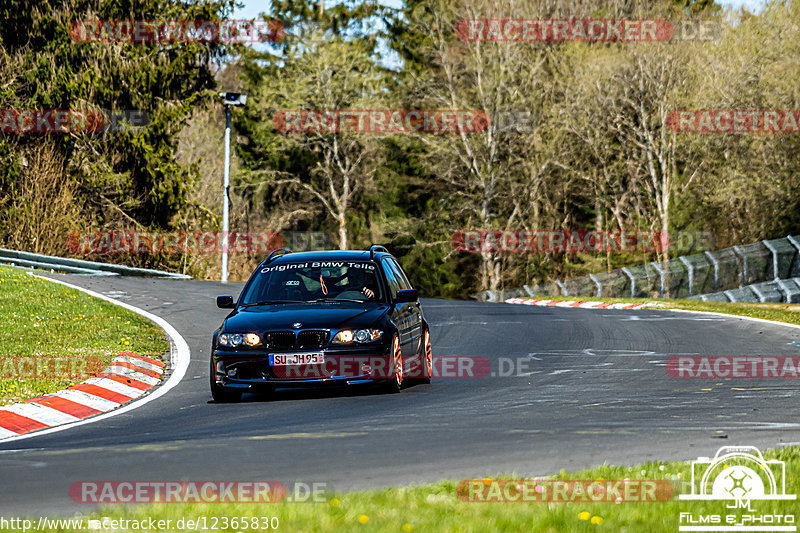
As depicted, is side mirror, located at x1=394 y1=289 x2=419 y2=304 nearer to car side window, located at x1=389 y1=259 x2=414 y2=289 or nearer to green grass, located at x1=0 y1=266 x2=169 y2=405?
car side window, located at x1=389 y1=259 x2=414 y2=289

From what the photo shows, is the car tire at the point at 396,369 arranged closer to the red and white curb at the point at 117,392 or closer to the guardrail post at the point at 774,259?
the red and white curb at the point at 117,392

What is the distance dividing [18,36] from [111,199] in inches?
304

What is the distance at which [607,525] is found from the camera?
5879 mm

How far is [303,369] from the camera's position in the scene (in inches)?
462

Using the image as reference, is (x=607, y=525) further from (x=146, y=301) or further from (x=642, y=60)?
(x=642, y=60)

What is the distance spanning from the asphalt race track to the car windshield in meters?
1.12

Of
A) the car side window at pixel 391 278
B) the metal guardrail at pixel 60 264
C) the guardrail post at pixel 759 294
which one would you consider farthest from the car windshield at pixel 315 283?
the guardrail post at pixel 759 294

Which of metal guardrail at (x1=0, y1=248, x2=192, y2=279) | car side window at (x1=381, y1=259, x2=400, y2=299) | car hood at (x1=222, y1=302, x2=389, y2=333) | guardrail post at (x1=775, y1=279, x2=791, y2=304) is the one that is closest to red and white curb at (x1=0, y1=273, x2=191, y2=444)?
car hood at (x1=222, y1=302, x2=389, y2=333)

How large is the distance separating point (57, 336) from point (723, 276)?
1086 inches

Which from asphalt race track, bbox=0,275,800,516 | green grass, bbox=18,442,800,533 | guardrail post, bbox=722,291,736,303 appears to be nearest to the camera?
green grass, bbox=18,442,800,533

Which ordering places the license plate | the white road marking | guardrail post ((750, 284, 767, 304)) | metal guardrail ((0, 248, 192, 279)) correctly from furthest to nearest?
guardrail post ((750, 284, 767, 304)) → metal guardrail ((0, 248, 192, 279)) → the license plate → the white road marking

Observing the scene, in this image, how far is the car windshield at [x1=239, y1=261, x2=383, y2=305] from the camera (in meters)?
12.9

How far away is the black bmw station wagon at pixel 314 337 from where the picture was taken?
11711 mm

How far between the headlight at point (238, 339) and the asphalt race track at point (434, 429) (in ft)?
2.17
